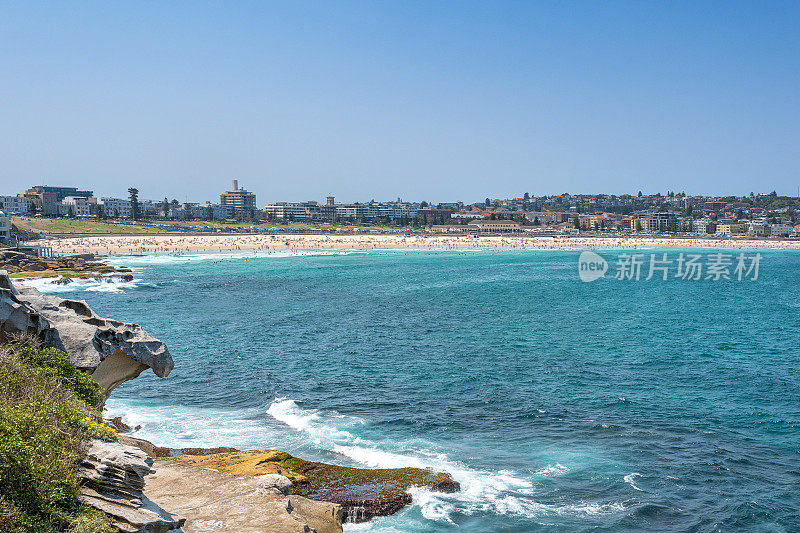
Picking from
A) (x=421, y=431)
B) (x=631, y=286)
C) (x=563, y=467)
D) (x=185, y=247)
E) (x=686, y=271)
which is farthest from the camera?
(x=185, y=247)

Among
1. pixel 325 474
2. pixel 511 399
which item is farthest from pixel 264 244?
pixel 325 474

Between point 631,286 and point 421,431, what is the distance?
2889 inches

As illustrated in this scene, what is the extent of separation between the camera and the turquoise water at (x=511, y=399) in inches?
776

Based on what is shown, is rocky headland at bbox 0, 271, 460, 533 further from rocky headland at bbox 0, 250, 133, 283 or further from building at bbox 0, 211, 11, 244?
building at bbox 0, 211, 11, 244

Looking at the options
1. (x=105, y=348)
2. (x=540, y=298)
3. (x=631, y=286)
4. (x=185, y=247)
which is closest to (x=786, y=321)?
(x=540, y=298)

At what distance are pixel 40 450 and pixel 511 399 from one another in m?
22.7

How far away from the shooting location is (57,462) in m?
11.2

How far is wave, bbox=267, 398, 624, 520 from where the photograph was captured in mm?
18750

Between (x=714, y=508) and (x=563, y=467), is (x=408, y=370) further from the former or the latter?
(x=714, y=508)

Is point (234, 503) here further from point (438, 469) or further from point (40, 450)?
point (438, 469)

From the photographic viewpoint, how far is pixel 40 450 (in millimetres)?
11078

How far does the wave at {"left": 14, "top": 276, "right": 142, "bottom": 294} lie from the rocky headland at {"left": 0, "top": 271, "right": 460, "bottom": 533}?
5673 centimetres

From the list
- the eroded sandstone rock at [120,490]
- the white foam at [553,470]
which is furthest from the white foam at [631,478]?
the eroded sandstone rock at [120,490]

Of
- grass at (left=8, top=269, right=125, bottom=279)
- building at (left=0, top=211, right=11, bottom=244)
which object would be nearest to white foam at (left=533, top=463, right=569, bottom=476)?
grass at (left=8, top=269, right=125, bottom=279)
